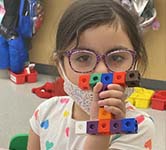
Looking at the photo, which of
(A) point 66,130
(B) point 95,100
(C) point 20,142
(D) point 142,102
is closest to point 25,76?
(D) point 142,102

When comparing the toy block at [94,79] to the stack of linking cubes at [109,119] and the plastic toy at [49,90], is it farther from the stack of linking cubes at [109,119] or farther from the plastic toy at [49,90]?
the plastic toy at [49,90]

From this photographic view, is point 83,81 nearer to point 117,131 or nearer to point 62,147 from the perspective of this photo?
point 117,131

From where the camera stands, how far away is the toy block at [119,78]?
617mm

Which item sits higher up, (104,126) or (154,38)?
(104,126)

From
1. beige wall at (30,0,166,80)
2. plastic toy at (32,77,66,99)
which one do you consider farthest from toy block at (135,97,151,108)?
plastic toy at (32,77,66,99)

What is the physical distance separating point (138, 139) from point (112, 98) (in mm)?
209

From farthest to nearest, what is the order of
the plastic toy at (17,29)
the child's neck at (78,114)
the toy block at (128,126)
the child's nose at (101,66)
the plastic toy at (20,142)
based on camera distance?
the plastic toy at (17,29) → the plastic toy at (20,142) → the child's neck at (78,114) → the child's nose at (101,66) → the toy block at (128,126)

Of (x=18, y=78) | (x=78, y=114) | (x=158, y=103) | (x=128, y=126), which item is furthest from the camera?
(x=18, y=78)

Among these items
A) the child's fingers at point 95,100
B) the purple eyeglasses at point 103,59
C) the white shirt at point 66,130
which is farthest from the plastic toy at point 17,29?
the child's fingers at point 95,100

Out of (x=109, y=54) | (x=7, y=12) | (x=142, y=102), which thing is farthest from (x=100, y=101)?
(x=7, y=12)

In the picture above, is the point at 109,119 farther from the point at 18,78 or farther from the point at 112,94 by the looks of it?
the point at 18,78

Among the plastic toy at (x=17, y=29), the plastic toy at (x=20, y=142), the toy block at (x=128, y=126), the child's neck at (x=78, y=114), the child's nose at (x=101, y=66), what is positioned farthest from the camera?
the plastic toy at (x=17, y=29)

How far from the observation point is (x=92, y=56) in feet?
2.56

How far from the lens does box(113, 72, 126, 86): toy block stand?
0.62 meters
